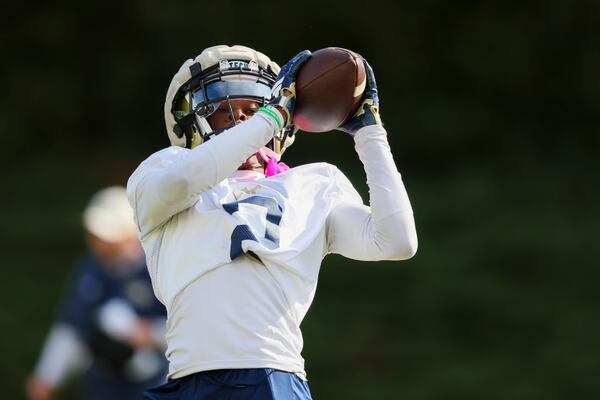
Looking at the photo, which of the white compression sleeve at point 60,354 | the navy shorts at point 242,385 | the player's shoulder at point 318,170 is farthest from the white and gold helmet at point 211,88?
the white compression sleeve at point 60,354

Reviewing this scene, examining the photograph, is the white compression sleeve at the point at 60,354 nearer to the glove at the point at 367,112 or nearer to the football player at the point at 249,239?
the football player at the point at 249,239

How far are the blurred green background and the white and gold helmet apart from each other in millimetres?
4938

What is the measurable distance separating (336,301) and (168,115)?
5.52 m

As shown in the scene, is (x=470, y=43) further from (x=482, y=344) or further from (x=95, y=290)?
(x=95, y=290)

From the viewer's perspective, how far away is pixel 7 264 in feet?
Result: 30.6

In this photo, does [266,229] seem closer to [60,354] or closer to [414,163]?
[60,354]

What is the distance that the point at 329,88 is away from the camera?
115 inches

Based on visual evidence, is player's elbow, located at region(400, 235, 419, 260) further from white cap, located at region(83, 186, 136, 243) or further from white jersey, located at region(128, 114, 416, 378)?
white cap, located at region(83, 186, 136, 243)

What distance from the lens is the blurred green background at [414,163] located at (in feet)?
27.5

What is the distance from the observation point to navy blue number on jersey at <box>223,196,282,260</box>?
285 centimetres

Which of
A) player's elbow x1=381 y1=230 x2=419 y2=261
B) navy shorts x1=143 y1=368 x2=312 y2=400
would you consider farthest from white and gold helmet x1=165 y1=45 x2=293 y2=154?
navy shorts x1=143 y1=368 x2=312 y2=400

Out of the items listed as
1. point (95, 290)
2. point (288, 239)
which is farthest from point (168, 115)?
point (95, 290)

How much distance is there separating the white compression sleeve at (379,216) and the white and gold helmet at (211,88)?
0.34 metres

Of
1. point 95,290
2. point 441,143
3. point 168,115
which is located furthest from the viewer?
point 441,143
